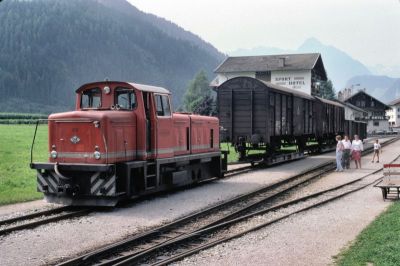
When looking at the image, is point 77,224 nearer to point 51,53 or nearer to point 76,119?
point 76,119

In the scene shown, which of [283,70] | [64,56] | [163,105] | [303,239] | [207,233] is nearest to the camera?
[303,239]

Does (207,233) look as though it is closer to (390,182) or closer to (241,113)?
(390,182)

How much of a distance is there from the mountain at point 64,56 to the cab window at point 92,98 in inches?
4782

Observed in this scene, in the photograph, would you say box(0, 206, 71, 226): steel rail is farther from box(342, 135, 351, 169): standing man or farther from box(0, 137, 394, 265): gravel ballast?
box(342, 135, 351, 169): standing man

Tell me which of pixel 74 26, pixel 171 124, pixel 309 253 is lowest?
pixel 309 253

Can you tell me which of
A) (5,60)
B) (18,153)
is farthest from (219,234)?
(5,60)

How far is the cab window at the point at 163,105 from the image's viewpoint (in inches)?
543

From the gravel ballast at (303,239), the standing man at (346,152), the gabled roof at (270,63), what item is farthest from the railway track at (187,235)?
the gabled roof at (270,63)

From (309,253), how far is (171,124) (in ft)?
23.4

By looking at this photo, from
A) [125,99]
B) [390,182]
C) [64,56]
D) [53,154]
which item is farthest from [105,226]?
[64,56]

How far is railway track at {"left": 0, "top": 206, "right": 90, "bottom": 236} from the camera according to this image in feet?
32.2

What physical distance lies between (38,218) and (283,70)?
214ft

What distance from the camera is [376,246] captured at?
8422 millimetres

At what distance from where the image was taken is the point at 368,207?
1312 centimetres
